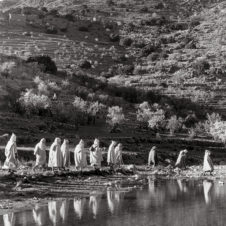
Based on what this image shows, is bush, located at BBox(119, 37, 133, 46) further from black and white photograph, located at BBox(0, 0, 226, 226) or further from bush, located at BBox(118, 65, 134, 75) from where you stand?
bush, located at BBox(118, 65, 134, 75)

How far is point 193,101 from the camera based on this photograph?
6994cm

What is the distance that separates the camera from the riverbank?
2255cm

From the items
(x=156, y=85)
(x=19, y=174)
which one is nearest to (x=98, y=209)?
(x=19, y=174)

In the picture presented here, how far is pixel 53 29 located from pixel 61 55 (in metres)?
9.90

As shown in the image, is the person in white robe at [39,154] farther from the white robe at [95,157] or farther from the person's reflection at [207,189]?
Answer: the person's reflection at [207,189]

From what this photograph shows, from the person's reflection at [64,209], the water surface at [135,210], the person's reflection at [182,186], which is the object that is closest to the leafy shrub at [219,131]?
the person's reflection at [182,186]

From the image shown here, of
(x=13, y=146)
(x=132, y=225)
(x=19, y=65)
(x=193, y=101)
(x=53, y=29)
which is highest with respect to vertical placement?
(x=53, y=29)

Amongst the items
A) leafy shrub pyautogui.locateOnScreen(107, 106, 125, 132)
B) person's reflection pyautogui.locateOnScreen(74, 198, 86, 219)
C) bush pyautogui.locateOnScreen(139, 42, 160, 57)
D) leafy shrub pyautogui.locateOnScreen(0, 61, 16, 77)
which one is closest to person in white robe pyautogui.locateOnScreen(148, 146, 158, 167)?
leafy shrub pyautogui.locateOnScreen(107, 106, 125, 132)

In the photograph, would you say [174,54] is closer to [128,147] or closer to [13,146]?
[128,147]

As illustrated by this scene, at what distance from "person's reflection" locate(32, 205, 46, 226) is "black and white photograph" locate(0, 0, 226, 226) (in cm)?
3

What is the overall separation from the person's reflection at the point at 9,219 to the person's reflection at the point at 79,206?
2206 millimetres

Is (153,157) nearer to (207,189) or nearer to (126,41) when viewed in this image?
(207,189)

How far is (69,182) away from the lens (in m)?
28.0

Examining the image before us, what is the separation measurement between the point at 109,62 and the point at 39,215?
68.0 m
